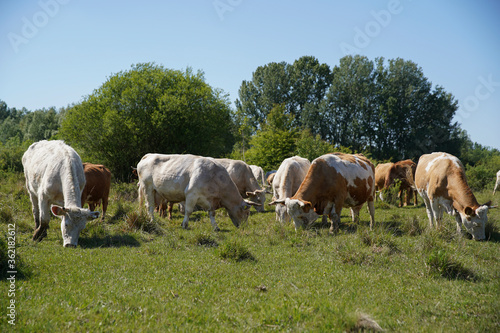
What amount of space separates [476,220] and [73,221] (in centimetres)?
1026

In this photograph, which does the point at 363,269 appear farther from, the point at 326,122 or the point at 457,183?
the point at 326,122

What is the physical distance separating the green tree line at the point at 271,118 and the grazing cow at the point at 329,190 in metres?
20.8

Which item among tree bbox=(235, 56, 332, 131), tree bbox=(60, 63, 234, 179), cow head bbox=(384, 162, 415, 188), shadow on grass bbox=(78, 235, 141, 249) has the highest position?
tree bbox=(235, 56, 332, 131)

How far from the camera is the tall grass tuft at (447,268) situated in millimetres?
6383

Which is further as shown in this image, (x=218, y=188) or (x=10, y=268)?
(x=218, y=188)

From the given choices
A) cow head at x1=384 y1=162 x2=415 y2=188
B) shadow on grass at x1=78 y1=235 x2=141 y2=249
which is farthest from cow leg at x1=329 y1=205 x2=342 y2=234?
cow head at x1=384 y1=162 x2=415 y2=188

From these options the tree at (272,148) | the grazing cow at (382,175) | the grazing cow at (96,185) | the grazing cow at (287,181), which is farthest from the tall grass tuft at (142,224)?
the tree at (272,148)

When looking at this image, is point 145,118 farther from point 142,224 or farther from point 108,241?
point 108,241

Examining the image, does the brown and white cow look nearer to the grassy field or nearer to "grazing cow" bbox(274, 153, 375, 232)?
"grazing cow" bbox(274, 153, 375, 232)

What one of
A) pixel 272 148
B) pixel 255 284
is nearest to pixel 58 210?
pixel 255 284

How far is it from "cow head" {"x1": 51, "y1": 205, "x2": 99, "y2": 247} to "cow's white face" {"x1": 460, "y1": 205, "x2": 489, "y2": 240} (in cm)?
959

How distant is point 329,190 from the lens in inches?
443

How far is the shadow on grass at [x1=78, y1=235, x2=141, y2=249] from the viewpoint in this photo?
8.78 meters

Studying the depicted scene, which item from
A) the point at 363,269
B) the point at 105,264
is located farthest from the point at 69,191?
the point at 363,269
